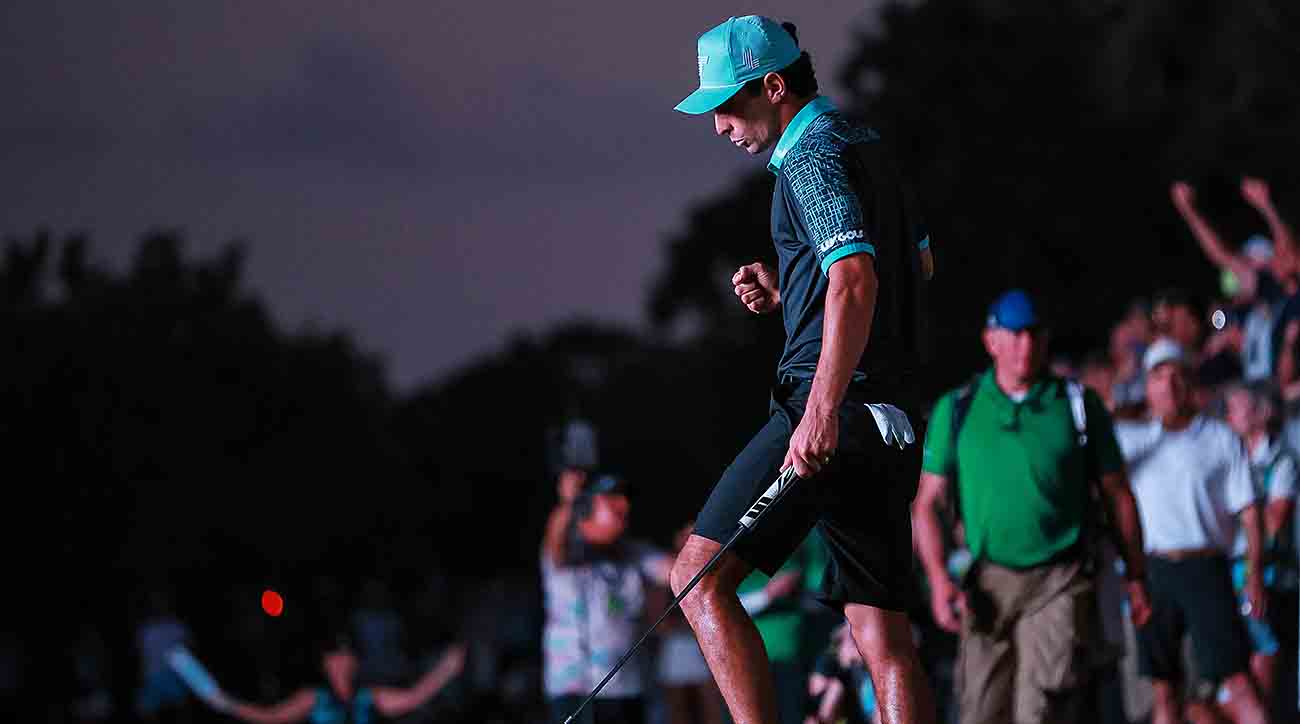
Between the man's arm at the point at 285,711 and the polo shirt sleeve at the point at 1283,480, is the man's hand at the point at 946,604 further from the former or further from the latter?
the man's arm at the point at 285,711

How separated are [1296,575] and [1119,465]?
261cm

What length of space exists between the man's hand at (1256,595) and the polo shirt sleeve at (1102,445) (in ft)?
5.33

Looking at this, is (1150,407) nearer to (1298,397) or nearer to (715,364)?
(1298,397)

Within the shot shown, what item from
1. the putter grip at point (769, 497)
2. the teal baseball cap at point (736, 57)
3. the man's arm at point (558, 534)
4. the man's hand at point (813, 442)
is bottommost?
the putter grip at point (769, 497)

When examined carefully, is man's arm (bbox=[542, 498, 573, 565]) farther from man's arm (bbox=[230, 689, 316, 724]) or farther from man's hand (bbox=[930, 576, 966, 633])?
man's hand (bbox=[930, 576, 966, 633])

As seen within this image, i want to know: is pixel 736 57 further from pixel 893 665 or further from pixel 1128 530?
pixel 1128 530

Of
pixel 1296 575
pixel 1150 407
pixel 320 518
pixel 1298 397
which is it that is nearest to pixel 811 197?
pixel 1150 407

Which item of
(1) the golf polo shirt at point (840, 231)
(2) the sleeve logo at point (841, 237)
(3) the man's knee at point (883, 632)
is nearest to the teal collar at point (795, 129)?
(1) the golf polo shirt at point (840, 231)

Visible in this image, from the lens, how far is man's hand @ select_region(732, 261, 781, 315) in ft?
22.1

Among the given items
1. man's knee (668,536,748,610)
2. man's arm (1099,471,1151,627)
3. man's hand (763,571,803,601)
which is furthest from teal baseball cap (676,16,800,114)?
man's hand (763,571,803,601)

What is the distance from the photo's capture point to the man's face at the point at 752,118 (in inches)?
248

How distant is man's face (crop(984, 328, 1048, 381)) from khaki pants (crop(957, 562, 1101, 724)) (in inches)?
32.7

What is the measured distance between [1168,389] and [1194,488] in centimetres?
49

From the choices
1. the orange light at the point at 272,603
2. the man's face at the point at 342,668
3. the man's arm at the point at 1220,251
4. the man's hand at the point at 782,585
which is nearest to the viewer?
the orange light at the point at 272,603
